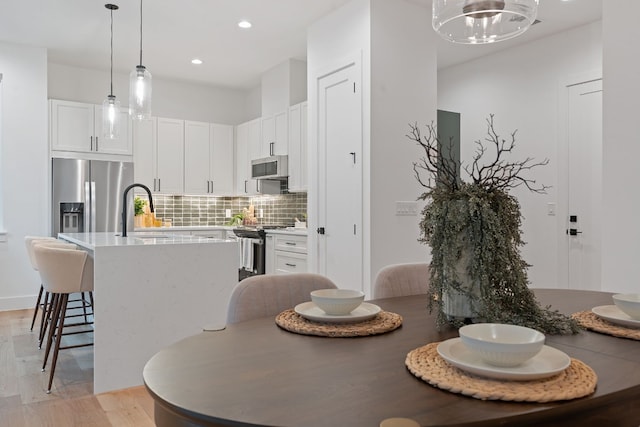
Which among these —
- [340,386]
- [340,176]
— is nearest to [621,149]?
[340,176]

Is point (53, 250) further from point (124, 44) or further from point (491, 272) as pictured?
point (124, 44)

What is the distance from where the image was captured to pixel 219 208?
7172 mm

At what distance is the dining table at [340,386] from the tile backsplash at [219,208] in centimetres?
492

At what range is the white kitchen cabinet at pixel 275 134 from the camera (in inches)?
223

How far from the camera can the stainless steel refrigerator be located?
5410 mm

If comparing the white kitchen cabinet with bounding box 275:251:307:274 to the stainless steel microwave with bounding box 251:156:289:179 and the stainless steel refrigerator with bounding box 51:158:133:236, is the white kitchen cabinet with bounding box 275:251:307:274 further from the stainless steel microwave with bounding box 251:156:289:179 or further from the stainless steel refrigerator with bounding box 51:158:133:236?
the stainless steel refrigerator with bounding box 51:158:133:236

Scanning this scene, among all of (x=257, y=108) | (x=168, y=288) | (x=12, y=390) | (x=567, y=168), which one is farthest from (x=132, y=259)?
(x=257, y=108)

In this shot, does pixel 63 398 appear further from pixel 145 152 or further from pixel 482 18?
pixel 145 152

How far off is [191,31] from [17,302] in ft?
11.5

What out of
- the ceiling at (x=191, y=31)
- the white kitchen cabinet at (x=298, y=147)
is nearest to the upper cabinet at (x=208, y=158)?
the ceiling at (x=191, y=31)

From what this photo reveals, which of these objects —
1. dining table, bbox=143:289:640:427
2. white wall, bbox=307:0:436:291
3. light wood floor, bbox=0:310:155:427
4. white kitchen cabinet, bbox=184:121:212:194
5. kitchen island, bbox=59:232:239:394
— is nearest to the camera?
dining table, bbox=143:289:640:427

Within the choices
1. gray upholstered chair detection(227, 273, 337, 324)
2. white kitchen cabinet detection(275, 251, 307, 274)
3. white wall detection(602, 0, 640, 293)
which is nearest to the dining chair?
gray upholstered chair detection(227, 273, 337, 324)

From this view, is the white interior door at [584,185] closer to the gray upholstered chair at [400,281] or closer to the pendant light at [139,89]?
the gray upholstered chair at [400,281]

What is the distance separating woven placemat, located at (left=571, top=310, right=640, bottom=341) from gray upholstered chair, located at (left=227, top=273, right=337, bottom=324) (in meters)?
0.84
